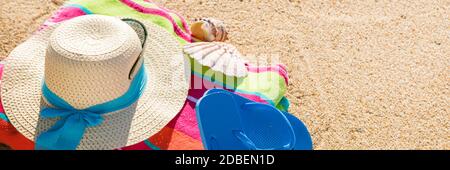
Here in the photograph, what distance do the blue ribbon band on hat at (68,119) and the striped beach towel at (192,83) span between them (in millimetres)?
281

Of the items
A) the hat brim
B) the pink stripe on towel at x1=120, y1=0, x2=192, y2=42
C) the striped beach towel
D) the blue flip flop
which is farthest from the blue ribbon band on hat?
the pink stripe on towel at x1=120, y1=0, x2=192, y2=42

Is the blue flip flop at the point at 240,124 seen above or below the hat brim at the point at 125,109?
below

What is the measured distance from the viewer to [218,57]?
3.19 m

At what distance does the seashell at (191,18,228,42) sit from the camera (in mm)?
3438

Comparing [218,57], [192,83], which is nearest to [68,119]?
[192,83]

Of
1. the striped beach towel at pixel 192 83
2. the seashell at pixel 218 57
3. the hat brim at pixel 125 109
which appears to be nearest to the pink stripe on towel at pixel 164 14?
→ the striped beach towel at pixel 192 83

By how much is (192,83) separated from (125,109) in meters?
0.55

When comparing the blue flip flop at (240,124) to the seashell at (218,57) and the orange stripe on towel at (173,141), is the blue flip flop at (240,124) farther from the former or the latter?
the seashell at (218,57)

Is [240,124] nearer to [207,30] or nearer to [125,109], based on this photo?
[125,109]

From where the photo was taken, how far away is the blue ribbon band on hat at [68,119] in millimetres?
2543

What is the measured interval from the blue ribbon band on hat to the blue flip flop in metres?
0.42

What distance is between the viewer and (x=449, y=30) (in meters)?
4.21

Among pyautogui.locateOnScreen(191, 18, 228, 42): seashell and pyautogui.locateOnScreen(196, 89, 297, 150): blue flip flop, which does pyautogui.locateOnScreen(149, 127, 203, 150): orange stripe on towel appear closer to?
pyautogui.locateOnScreen(196, 89, 297, 150): blue flip flop
